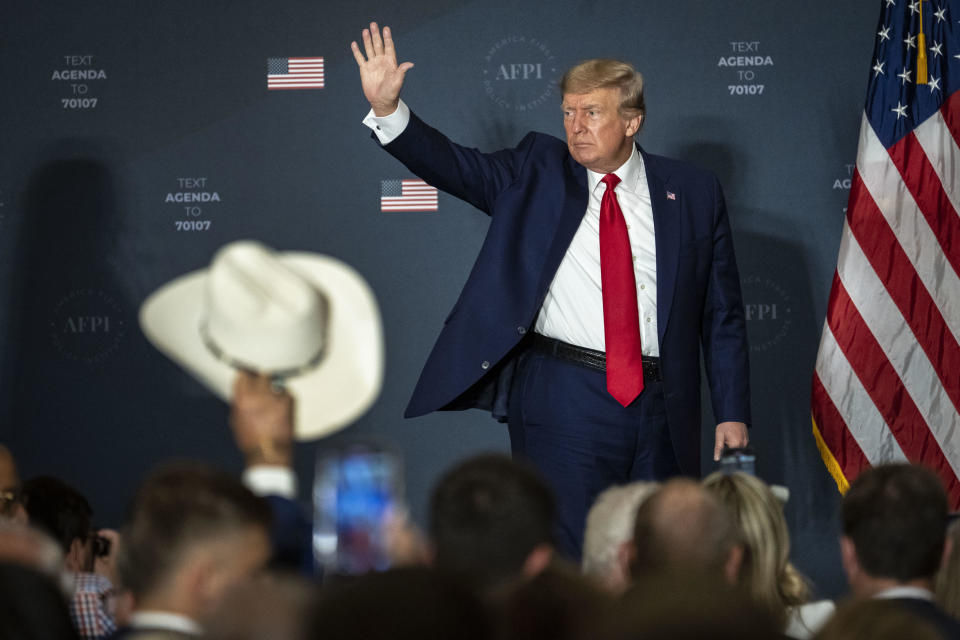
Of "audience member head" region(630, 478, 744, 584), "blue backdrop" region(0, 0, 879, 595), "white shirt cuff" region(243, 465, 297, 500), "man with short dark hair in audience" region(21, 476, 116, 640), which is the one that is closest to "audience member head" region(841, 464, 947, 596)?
"audience member head" region(630, 478, 744, 584)

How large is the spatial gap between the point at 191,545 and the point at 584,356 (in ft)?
7.65

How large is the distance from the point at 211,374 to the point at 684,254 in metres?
2.45

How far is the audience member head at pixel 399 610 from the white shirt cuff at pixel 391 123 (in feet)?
9.16

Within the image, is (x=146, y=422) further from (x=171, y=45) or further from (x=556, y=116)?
(x=556, y=116)

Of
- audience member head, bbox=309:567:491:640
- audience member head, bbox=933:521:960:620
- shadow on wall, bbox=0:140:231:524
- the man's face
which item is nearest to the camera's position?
audience member head, bbox=309:567:491:640

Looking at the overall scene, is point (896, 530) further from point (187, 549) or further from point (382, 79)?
point (382, 79)

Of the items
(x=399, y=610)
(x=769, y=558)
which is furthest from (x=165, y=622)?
(x=769, y=558)

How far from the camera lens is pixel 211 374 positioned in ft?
6.84

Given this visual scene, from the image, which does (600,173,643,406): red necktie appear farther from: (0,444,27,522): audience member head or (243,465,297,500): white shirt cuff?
(243,465,297,500): white shirt cuff

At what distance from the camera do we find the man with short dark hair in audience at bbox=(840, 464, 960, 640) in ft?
7.82

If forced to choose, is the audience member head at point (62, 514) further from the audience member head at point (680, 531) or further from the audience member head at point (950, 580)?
the audience member head at point (950, 580)

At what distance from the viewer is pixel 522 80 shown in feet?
18.7

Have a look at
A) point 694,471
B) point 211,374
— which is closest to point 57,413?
point 694,471

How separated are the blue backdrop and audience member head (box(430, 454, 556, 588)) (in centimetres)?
367
